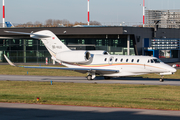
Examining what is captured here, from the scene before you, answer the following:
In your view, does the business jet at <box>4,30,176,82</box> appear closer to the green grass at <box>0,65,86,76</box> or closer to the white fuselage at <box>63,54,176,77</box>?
the white fuselage at <box>63,54,176,77</box>

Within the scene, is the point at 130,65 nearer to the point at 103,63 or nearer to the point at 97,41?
the point at 103,63

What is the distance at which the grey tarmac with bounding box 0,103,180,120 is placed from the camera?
12.3 m

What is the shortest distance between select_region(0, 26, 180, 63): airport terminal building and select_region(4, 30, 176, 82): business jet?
68.0ft

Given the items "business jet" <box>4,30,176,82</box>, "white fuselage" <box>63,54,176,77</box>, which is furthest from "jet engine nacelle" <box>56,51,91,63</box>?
"white fuselage" <box>63,54,176,77</box>

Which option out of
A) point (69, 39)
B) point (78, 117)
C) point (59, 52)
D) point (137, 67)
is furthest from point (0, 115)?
point (69, 39)

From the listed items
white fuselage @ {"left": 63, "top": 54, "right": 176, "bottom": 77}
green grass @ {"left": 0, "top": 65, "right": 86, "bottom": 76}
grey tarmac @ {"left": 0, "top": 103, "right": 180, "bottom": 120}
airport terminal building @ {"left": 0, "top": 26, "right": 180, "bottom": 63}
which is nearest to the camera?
grey tarmac @ {"left": 0, "top": 103, "right": 180, "bottom": 120}

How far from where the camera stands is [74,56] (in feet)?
108

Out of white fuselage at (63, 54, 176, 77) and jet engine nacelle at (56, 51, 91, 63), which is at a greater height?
jet engine nacelle at (56, 51, 91, 63)

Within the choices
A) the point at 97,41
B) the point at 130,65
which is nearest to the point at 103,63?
the point at 130,65

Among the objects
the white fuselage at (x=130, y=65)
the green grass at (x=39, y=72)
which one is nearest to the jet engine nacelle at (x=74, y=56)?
the white fuselage at (x=130, y=65)

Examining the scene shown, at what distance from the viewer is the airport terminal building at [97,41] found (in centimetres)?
5503

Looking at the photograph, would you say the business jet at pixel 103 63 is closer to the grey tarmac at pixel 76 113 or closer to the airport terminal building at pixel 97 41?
the grey tarmac at pixel 76 113

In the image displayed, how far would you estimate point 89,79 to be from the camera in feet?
106

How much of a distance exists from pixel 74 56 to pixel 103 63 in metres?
3.50
